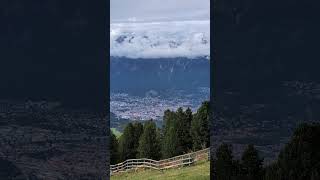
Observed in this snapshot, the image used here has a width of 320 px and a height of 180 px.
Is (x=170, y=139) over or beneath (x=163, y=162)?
over

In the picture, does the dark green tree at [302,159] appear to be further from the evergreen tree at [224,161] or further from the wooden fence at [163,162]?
the wooden fence at [163,162]

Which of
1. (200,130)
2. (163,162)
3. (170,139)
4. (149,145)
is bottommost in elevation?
(163,162)

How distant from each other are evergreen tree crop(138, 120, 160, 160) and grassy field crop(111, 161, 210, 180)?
1.31 m

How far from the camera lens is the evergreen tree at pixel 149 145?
593 inches

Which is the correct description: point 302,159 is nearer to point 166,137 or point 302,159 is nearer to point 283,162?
point 283,162

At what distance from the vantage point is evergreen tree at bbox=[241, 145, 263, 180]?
7168mm

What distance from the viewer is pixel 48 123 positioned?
23.3 feet

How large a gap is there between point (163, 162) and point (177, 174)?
7.08ft

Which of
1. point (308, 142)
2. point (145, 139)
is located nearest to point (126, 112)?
point (145, 139)

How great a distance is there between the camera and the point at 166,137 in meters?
14.7

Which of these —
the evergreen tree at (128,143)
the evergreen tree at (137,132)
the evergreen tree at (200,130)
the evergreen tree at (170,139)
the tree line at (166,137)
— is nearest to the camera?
the evergreen tree at (200,130)

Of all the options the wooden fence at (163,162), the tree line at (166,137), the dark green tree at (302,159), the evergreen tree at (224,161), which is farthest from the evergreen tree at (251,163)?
the tree line at (166,137)

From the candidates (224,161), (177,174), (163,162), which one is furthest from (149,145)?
(224,161)

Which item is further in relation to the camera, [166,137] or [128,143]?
[128,143]
